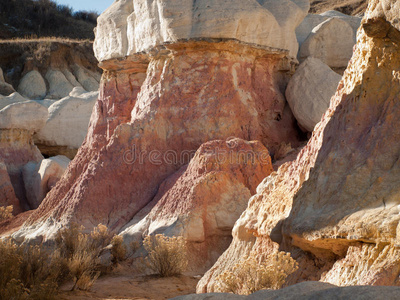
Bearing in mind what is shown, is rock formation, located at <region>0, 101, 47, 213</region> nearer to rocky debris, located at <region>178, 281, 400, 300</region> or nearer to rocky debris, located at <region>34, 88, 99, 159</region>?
rocky debris, located at <region>34, 88, 99, 159</region>

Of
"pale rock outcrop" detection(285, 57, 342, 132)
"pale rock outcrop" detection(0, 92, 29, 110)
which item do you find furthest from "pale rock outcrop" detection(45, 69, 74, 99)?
"pale rock outcrop" detection(285, 57, 342, 132)

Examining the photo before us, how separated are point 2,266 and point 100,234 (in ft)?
9.07

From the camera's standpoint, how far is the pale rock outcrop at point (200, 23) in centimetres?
921

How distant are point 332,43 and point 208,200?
15.6 feet

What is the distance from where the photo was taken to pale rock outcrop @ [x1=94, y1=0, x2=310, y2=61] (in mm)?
9211

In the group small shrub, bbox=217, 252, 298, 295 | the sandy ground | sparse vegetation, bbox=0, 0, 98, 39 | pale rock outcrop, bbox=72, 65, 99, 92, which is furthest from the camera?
sparse vegetation, bbox=0, 0, 98, 39

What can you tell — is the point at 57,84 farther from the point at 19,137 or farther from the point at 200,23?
the point at 200,23

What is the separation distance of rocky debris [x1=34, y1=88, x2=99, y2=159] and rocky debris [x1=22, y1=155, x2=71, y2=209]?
2.29m

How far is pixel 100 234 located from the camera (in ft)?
27.1

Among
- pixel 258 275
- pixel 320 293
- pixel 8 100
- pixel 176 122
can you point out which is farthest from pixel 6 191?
pixel 320 293

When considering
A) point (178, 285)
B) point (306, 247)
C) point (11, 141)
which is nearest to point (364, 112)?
point (306, 247)

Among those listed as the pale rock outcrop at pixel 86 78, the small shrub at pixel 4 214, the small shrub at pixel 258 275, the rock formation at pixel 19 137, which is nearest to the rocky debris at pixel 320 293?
the small shrub at pixel 258 275

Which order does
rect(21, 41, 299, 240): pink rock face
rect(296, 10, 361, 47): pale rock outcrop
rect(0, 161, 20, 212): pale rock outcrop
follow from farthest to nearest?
rect(0, 161, 20, 212): pale rock outcrop
rect(296, 10, 361, 47): pale rock outcrop
rect(21, 41, 299, 240): pink rock face

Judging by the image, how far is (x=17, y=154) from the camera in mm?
16312
